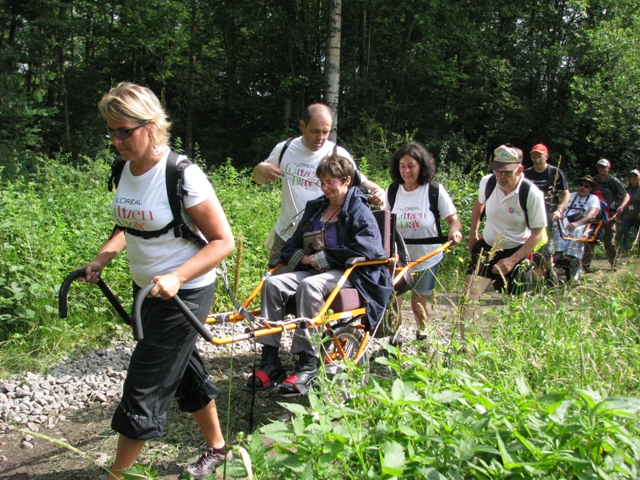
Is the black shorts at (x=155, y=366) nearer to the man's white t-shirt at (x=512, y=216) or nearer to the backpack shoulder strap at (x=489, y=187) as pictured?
the man's white t-shirt at (x=512, y=216)

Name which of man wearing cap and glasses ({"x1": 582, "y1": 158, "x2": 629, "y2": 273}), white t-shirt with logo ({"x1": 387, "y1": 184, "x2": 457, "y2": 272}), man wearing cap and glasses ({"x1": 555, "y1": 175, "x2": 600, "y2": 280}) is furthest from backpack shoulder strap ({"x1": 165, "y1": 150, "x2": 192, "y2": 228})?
man wearing cap and glasses ({"x1": 582, "y1": 158, "x2": 629, "y2": 273})

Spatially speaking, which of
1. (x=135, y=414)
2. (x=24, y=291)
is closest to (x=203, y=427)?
(x=135, y=414)

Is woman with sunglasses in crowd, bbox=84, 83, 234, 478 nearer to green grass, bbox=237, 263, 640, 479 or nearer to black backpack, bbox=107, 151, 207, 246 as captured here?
black backpack, bbox=107, 151, 207, 246

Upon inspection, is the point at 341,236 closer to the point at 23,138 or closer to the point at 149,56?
the point at 23,138

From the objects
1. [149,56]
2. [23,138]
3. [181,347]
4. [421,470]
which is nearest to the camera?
[421,470]

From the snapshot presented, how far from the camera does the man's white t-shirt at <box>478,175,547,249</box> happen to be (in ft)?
16.2

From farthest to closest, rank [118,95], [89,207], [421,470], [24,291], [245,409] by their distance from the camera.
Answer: [89,207]
[24,291]
[245,409]
[118,95]
[421,470]

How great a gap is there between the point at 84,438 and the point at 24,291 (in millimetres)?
1869

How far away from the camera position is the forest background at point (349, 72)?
64.6ft

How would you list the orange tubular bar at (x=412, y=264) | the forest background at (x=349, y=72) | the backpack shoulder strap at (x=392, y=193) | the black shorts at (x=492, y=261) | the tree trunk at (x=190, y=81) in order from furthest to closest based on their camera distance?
the tree trunk at (x=190, y=81) → the forest background at (x=349, y=72) → the backpack shoulder strap at (x=392, y=193) → the black shorts at (x=492, y=261) → the orange tubular bar at (x=412, y=264)

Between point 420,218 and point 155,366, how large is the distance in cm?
322

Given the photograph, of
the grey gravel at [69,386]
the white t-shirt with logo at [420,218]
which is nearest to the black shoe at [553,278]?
the white t-shirt with logo at [420,218]

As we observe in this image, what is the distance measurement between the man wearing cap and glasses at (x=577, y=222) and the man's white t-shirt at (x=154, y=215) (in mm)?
7300

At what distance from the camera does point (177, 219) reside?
2.80 meters
